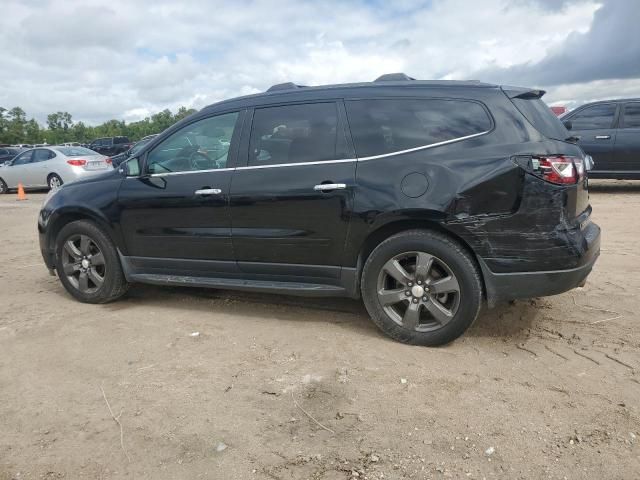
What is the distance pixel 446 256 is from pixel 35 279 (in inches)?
186

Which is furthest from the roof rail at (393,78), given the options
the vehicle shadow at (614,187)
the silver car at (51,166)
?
the silver car at (51,166)

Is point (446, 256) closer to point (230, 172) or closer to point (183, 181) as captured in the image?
point (230, 172)

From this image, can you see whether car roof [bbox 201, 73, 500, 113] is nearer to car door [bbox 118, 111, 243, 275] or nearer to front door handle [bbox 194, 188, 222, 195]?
car door [bbox 118, 111, 243, 275]

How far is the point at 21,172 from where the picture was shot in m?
16.4

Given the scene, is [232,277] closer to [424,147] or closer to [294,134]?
[294,134]

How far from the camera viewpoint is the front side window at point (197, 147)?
431 centimetres

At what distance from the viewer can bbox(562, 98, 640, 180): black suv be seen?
1029 cm

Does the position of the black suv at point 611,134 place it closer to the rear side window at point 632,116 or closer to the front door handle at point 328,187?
the rear side window at point 632,116

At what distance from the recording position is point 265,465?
252cm

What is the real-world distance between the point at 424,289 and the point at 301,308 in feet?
4.40

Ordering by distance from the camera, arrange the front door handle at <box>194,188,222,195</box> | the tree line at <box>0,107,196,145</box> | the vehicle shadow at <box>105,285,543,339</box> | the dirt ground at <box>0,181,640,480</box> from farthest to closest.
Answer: the tree line at <box>0,107,196,145</box> → the front door handle at <box>194,188,222,195</box> → the vehicle shadow at <box>105,285,543,339</box> → the dirt ground at <box>0,181,640,480</box>

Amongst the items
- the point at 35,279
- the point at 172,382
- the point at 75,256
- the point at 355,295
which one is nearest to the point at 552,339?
the point at 355,295

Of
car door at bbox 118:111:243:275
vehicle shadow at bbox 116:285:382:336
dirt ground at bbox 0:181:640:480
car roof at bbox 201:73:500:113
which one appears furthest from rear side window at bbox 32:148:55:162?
car roof at bbox 201:73:500:113

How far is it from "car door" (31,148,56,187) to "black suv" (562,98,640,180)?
13953mm
